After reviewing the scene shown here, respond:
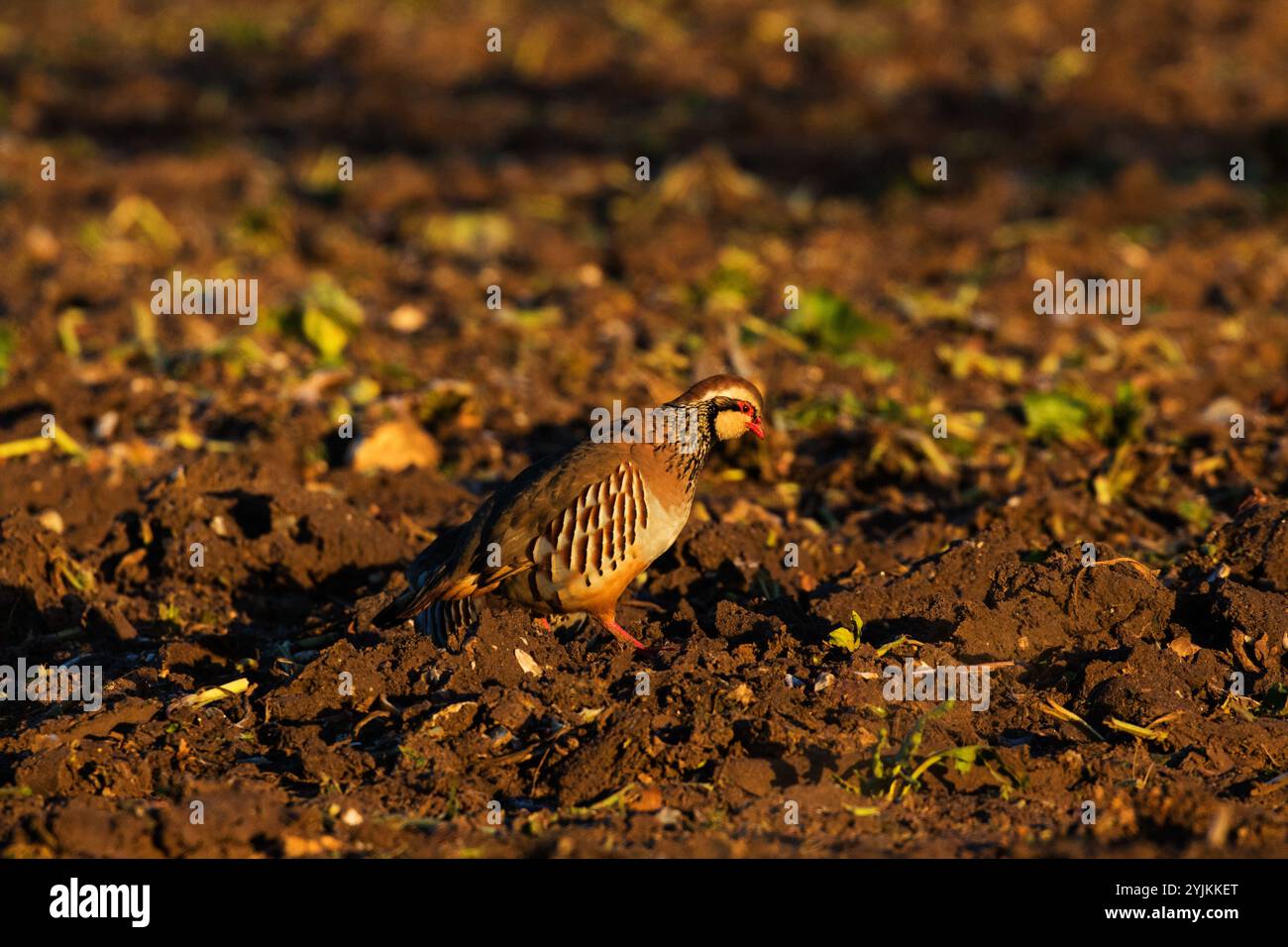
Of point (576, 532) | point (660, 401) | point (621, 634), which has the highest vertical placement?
point (660, 401)

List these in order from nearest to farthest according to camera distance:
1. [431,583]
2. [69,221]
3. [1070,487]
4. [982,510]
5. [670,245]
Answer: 1. [431,583]
2. [982,510]
3. [1070,487]
4. [670,245]
5. [69,221]

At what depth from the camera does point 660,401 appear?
10312mm

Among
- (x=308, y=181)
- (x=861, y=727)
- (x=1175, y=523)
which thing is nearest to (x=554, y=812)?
(x=861, y=727)

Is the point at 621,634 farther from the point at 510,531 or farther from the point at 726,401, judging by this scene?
the point at 726,401

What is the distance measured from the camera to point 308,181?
1617 centimetres

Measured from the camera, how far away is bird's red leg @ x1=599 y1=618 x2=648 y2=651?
6.74m

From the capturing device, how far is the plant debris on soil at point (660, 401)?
5.90 metres

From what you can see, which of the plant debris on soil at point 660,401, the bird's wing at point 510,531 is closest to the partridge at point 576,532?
the bird's wing at point 510,531

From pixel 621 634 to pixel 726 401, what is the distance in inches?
44.2

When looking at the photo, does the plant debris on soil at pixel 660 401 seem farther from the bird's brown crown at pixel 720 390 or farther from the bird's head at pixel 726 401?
the bird's brown crown at pixel 720 390

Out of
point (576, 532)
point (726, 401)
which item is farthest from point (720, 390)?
point (576, 532)

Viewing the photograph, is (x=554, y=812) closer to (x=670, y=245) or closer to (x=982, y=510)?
(x=982, y=510)
